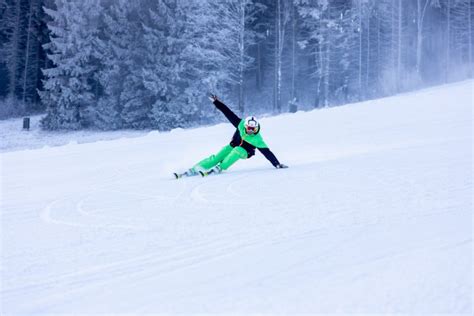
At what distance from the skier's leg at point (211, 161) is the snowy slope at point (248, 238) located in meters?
0.34

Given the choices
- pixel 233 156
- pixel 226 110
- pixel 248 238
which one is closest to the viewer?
pixel 248 238

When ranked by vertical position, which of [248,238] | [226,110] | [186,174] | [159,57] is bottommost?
[248,238]

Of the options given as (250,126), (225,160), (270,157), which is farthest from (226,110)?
(270,157)

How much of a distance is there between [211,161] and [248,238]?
384cm

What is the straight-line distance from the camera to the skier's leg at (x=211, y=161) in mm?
7004

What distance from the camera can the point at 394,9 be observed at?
41.8 m

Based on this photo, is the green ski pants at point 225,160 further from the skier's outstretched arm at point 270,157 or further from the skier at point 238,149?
the skier's outstretched arm at point 270,157

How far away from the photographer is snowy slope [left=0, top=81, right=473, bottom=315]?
2.31 metres

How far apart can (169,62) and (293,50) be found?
1278 cm

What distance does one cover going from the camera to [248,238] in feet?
10.9

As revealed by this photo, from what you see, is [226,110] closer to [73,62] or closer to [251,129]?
[251,129]

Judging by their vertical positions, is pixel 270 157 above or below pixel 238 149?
below

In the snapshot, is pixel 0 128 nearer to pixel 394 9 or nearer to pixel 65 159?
pixel 65 159

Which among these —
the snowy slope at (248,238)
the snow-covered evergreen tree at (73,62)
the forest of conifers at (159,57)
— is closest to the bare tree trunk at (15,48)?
the forest of conifers at (159,57)
